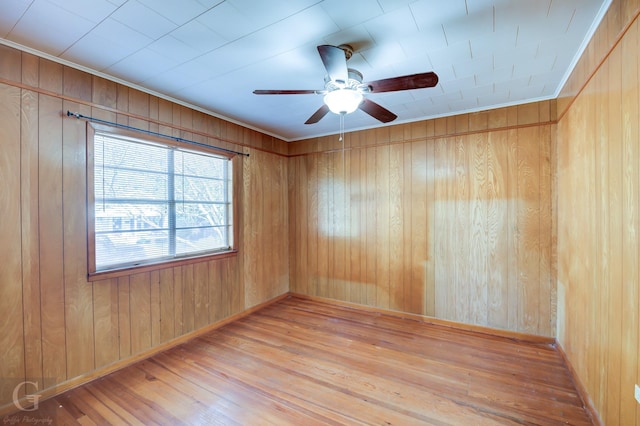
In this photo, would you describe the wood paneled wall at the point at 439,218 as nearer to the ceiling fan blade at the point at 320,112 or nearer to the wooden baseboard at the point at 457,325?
the wooden baseboard at the point at 457,325

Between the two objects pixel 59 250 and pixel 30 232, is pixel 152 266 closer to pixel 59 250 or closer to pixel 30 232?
pixel 59 250

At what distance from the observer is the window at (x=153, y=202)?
239 cm

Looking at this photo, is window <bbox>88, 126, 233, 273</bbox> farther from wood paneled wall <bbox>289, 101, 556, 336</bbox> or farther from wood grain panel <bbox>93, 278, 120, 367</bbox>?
wood paneled wall <bbox>289, 101, 556, 336</bbox>

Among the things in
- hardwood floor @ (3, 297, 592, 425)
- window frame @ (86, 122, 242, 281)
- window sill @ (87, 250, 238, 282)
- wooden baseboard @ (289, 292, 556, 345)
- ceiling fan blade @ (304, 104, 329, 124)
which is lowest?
hardwood floor @ (3, 297, 592, 425)

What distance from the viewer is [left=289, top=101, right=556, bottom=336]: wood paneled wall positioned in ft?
9.72

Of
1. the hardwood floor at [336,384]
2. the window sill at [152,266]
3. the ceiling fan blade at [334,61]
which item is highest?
the ceiling fan blade at [334,61]

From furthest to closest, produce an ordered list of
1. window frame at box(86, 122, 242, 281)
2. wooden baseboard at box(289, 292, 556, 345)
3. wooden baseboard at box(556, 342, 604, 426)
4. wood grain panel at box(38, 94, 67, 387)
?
wooden baseboard at box(289, 292, 556, 345)
window frame at box(86, 122, 242, 281)
wood grain panel at box(38, 94, 67, 387)
wooden baseboard at box(556, 342, 604, 426)

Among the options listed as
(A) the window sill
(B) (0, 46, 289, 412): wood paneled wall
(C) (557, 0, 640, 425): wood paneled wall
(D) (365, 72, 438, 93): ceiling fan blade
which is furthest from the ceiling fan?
(A) the window sill

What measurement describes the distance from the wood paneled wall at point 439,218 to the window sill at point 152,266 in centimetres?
145

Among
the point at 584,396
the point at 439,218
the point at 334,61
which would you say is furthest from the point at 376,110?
the point at 584,396

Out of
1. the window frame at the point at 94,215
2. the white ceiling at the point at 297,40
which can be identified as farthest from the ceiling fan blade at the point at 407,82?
the window frame at the point at 94,215

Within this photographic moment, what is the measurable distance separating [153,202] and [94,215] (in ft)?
1.67

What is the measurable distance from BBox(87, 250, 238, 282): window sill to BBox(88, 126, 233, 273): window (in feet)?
0.14

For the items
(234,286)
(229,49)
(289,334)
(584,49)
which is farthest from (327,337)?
(584,49)
